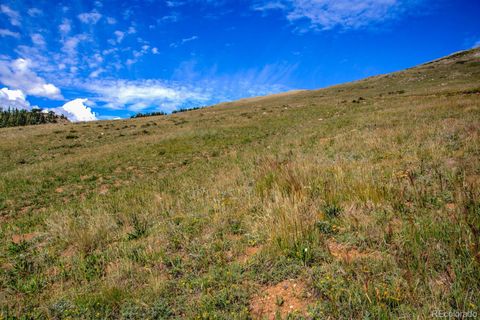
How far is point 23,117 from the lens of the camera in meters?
109

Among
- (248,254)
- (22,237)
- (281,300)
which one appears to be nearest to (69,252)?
(22,237)

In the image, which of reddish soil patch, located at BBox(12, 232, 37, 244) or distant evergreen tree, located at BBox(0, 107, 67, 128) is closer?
reddish soil patch, located at BBox(12, 232, 37, 244)

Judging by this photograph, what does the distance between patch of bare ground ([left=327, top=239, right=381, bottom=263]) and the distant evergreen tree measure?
13141 cm

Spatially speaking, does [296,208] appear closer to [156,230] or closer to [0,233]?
[156,230]

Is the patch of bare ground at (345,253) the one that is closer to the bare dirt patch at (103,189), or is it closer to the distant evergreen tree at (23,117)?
the bare dirt patch at (103,189)

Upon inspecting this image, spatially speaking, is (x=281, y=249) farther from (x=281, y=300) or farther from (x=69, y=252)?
(x=69, y=252)

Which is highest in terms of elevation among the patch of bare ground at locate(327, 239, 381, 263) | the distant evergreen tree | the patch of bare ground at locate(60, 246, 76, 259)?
the distant evergreen tree

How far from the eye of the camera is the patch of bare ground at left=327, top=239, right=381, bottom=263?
149 inches

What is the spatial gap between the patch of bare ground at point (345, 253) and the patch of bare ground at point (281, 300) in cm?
77

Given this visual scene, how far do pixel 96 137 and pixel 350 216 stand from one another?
34450 millimetres

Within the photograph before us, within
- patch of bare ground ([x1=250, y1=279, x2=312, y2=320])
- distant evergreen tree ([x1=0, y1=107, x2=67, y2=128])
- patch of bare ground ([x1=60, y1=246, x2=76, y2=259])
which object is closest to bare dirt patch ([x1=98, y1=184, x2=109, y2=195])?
patch of bare ground ([x1=60, y1=246, x2=76, y2=259])

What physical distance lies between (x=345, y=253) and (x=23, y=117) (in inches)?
5609

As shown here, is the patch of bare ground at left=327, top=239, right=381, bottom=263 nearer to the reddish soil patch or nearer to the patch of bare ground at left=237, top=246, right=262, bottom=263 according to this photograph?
the patch of bare ground at left=237, top=246, right=262, bottom=263

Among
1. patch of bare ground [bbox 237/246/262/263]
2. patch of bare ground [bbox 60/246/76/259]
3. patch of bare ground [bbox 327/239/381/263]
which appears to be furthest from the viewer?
patch of bare ground [bbox 60/246/76/259]
